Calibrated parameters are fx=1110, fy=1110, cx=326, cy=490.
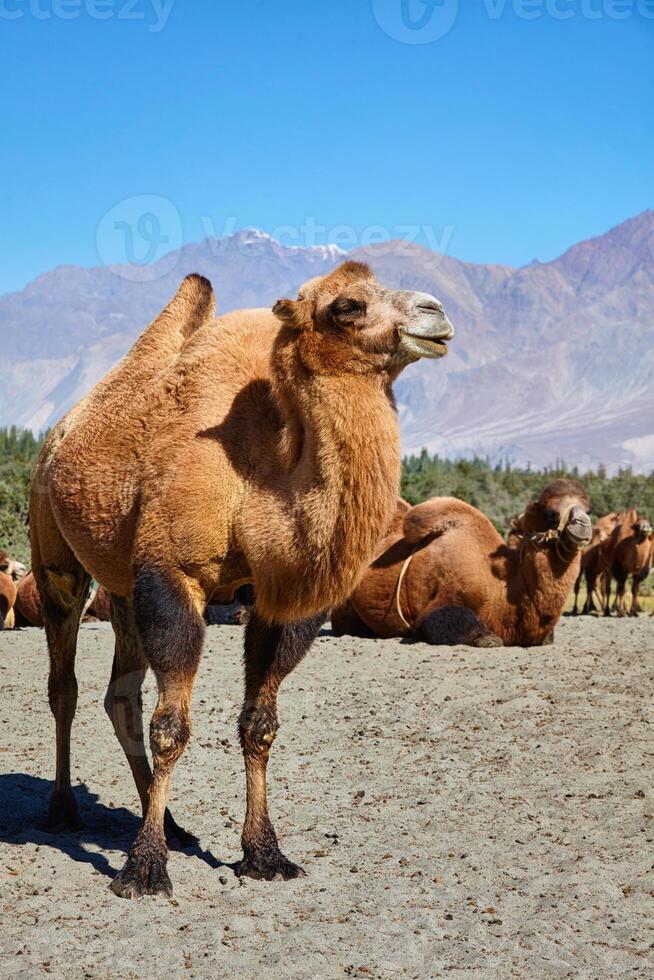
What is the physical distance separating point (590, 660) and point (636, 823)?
4.36 metres

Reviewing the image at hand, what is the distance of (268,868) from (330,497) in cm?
184

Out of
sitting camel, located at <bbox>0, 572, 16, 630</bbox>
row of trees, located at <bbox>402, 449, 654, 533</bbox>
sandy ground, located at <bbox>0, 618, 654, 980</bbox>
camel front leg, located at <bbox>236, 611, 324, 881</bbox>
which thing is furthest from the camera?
row of trees, located at <bbox>402, 449, 654, 533</bbox>

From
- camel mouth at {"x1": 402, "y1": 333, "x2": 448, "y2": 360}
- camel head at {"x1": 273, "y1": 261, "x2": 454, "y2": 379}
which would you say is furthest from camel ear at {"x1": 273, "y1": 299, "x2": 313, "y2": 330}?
camel mouth at {"x1": 402, "y1": 333, "x2": 448, "y2": 360}

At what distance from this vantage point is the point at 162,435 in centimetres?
539

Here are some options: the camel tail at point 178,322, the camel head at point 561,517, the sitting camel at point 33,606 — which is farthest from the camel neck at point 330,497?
the sitting camel at point 33,606

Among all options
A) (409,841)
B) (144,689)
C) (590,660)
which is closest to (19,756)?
(144,689)

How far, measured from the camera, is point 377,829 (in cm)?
611

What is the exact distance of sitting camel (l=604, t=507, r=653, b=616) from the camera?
18.0m

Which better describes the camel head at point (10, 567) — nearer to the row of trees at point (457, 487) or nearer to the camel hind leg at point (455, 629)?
the row of trees at point (457, 487)

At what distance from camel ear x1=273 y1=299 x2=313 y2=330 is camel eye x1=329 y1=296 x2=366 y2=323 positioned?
0.42 feet

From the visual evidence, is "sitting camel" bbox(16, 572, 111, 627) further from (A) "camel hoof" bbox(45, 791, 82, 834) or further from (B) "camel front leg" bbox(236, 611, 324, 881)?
(B) "camel front leg" bbox(236, 611, 324, 881)

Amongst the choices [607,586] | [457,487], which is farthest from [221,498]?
[457,487]

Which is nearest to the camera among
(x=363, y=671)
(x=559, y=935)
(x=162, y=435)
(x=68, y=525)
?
(x=559, y=935)

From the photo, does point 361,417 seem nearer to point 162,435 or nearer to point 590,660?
point 162,435
